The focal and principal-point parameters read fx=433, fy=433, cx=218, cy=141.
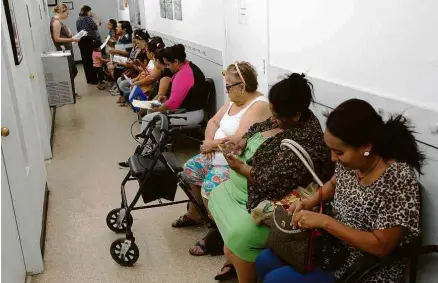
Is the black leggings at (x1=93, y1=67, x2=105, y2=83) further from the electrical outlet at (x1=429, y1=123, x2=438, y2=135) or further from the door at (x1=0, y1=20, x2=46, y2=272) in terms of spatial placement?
the electrical outlet at (x1=429, y1=123, x2=438, y2=135)

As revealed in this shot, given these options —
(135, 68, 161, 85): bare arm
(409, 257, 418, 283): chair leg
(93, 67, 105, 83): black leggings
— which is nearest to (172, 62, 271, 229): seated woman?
(409, 257, 418, 283): chair leg

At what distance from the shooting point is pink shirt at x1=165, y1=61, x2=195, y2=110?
14.5 ft

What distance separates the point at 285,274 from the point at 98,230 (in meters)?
1.99

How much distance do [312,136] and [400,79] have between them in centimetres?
50

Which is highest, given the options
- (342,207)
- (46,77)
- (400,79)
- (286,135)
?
(400,79)

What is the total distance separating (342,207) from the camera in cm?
183

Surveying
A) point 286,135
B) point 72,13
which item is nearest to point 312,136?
point 286,135

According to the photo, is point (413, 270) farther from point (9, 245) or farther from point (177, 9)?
point (177, 9)

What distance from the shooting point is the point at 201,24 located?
4945 mm

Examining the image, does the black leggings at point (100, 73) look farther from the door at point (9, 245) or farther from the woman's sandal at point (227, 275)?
the woman's sandal at point (227, 275)

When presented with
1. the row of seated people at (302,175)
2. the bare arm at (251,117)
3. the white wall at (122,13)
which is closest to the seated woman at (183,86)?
the row of seated people at (302,175)

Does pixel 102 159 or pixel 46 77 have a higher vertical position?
pixel 46 77

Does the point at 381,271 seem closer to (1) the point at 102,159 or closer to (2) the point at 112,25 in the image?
(1) the point at 102,159

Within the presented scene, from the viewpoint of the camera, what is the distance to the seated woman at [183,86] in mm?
4418
